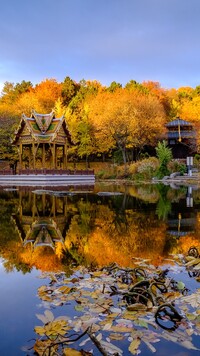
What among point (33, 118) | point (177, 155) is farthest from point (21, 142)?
point (177, 155)

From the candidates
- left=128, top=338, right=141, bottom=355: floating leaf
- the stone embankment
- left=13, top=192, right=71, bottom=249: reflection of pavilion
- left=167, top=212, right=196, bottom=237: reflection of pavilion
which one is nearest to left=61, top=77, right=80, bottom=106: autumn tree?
the stone embankment

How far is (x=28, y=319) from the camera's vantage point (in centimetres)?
428

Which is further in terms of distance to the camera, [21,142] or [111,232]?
[21,142]

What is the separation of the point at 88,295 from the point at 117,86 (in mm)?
61073

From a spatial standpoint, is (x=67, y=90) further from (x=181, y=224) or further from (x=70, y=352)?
(x=70, y=352)

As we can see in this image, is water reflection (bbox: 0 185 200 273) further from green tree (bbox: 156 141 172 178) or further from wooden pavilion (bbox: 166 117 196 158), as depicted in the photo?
wooden pavilion (bbox: 166 117 196 158)

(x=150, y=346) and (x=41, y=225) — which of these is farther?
(x=41, y=225)

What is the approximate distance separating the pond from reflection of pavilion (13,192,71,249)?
28mm

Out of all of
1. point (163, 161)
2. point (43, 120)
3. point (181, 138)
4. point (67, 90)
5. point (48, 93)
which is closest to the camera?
point (163, 161)

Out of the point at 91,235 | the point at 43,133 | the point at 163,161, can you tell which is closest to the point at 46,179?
the point at 43,133

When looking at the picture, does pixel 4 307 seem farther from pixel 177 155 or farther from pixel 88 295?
pixel 177 155

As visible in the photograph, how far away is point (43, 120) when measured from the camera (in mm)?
39188

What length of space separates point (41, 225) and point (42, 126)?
94.0 feet

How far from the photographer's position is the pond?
3730mm
